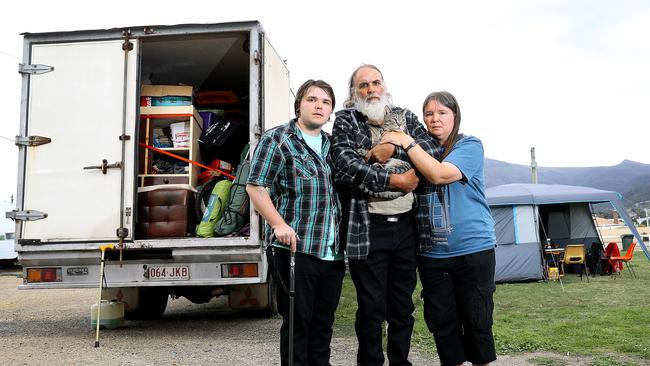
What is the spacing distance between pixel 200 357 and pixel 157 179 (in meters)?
1.70

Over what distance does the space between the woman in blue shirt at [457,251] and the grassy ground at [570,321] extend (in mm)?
1606

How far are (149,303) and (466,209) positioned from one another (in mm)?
4672

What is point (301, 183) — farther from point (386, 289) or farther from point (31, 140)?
point (31, 140)

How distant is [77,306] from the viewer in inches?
339

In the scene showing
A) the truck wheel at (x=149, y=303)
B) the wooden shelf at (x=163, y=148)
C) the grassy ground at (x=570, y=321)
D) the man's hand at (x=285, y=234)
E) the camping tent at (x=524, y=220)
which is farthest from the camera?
the camping tent at (x=524, y=220)

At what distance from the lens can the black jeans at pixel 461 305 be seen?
2707 millimetres

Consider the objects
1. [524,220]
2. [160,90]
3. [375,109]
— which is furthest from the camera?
[524,220]

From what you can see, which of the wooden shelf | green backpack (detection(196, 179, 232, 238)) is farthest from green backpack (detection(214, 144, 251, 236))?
the wooden shelf

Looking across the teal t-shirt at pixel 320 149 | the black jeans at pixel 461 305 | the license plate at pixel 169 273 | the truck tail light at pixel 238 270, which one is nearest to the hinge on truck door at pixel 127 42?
the license plate at pixel 169 273

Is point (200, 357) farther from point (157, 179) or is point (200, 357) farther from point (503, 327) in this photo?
point (503, 327)

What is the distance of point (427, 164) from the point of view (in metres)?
2.58

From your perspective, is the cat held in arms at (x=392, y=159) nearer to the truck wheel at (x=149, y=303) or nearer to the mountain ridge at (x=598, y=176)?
the truck wheel at (x=149, y=303)

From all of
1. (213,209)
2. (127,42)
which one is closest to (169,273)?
(213,209)

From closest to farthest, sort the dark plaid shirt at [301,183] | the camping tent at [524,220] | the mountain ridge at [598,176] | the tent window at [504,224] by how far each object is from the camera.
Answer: the dark plaid shirt at [301,183] < the camping tent at [524,220] < the tent window at [504,224] < the mountain ridge at [598,176]
